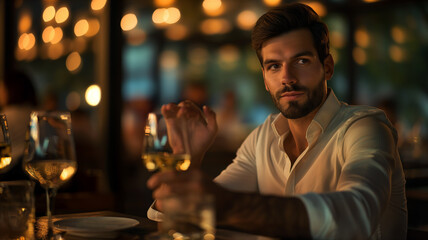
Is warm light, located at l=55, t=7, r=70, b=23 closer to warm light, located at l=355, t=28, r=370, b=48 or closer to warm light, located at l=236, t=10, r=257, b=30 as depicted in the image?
warm light, located at l=236, t=10, r=257, b=30

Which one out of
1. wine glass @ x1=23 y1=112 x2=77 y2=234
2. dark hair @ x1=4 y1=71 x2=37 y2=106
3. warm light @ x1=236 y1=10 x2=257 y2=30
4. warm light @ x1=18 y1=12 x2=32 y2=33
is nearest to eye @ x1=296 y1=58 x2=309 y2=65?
wine glass @ x1=23 y1=112 x2=77 y2=234

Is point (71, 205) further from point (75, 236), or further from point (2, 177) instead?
point (75, 236)

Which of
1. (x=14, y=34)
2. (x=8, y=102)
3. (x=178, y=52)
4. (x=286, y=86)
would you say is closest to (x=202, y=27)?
(x=178, y=52)

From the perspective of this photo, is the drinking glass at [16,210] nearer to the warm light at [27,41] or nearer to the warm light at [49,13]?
the warm light at [49,13]

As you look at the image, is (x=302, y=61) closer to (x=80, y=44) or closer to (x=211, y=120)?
(x=211, y=120)

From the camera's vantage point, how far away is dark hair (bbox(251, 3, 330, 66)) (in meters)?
1.80

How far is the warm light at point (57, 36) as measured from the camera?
Result: 768 centimetres

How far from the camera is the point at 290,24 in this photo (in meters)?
1.80

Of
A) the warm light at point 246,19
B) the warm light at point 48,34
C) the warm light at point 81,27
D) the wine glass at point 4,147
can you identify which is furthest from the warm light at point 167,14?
the wine glass at point 4,147

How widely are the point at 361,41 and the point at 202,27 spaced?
2947 millimetres

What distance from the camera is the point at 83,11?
25.0ft

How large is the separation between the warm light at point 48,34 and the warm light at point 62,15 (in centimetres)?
37

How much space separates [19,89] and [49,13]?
3547 millimetres

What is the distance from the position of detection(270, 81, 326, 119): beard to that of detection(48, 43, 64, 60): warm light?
710cm
